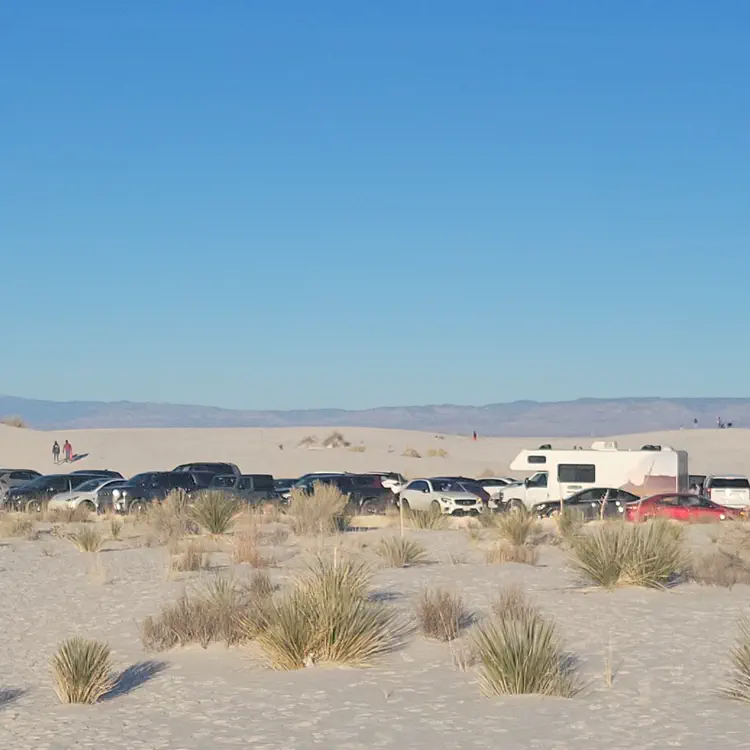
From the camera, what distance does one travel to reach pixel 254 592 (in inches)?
629

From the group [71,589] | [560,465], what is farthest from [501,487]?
[71,589]

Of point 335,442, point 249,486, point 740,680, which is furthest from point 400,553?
point 335,442

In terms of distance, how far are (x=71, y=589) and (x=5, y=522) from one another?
11289mm

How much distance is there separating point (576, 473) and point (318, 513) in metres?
13.1

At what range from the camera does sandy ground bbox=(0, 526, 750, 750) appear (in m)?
10.1

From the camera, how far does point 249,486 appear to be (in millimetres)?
37625

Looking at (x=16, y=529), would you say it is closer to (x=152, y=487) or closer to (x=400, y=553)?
(x=152, y=487)

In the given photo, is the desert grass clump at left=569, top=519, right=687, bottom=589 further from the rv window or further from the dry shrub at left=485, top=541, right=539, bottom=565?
the rv window

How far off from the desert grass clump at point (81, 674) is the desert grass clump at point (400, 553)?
958 centimetres

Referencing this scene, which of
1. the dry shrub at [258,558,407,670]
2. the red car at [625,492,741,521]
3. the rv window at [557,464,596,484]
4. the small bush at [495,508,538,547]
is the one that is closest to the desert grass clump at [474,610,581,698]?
the dry shrub at [258,558,407,670]

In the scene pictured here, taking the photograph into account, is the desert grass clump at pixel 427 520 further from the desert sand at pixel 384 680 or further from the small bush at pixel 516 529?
the desert sand at pixel 384 680

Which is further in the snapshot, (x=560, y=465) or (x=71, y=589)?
(x=560, y=465)

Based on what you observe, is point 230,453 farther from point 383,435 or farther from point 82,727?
point 82,727

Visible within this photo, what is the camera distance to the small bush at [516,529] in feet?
79.3
